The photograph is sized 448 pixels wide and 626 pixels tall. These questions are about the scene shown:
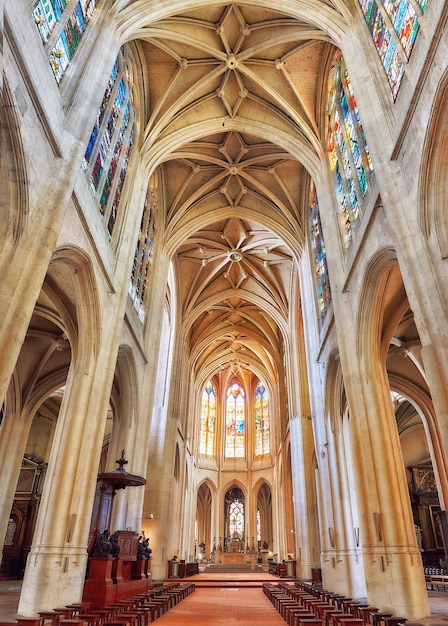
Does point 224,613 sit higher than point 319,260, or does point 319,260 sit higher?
point 319,260

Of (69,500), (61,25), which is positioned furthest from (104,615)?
(61,25)

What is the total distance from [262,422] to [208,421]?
4.79 meters

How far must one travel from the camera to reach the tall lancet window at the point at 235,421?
37.6 m

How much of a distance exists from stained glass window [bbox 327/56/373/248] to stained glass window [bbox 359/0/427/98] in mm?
1835

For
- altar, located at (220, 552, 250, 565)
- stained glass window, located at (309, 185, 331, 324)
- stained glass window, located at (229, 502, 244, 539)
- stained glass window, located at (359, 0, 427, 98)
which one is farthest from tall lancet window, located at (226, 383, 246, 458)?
stained glass window, located at (359, 0, 427, 98)

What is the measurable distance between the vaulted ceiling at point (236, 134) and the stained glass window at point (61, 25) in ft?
5.53

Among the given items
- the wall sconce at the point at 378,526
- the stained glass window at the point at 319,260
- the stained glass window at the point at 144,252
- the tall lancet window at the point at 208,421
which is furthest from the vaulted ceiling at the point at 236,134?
the tall lancet window at the point at 208,421

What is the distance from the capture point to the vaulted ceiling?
13.8 meters

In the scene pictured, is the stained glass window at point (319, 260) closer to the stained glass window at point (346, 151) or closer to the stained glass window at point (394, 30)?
the stained glass window at point (346, 151)

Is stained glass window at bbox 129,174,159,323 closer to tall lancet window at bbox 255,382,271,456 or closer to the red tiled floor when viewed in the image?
the red tiled floor

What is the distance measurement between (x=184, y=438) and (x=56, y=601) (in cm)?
1828

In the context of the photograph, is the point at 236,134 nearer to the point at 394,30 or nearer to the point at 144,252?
the point at 144,252

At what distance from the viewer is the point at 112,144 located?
12422mm

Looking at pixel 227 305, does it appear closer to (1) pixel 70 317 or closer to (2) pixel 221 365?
(2) pixel 221 365
